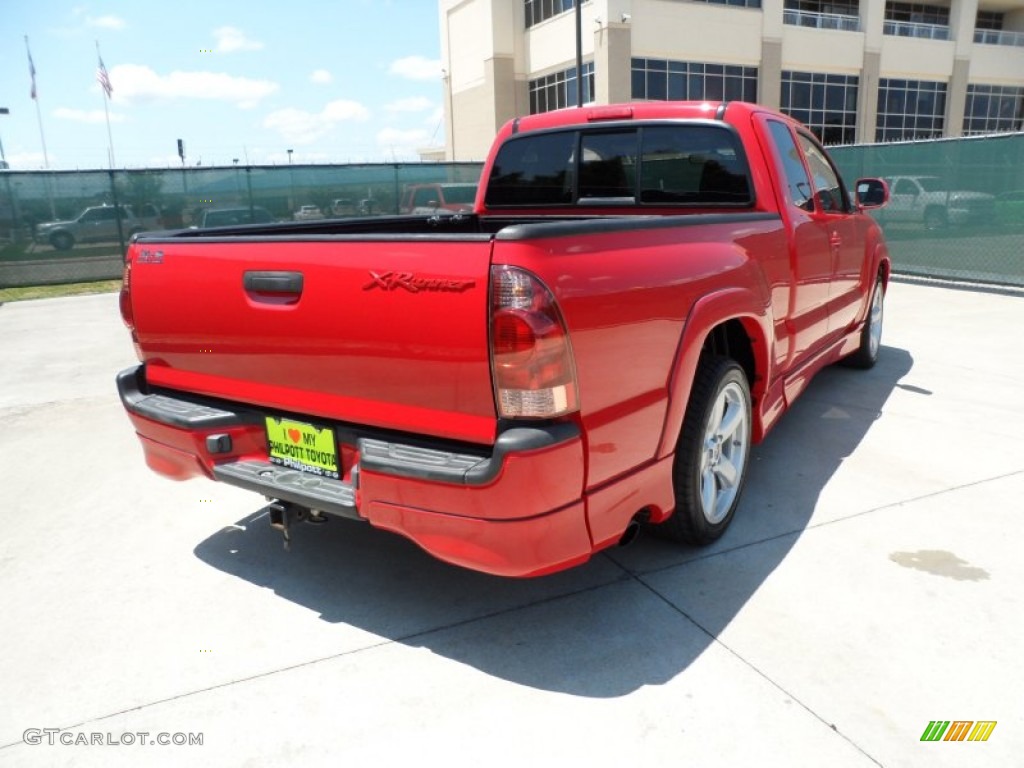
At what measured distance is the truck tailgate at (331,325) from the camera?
233 centimetres

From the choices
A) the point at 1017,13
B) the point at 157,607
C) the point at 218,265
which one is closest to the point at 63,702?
the point at 157,607

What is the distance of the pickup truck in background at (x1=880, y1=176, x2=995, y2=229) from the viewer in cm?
1182

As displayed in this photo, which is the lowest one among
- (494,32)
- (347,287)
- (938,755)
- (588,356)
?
(938,755)

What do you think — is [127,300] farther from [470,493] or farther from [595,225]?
[595,225]

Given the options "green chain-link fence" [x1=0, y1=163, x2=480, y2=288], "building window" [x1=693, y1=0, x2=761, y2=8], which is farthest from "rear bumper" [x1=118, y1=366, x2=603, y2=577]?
"building window" [x1=693, y1=0, x2=761, y2=8]

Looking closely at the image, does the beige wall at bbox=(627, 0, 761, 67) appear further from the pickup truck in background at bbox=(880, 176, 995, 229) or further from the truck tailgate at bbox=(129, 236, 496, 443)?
the truck tailgate at bbox=(129, 236, 496, 443)

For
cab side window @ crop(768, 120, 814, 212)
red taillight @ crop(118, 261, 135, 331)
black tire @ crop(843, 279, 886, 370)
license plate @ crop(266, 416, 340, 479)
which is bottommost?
black tire @ crop(843, 279, 886, 370)

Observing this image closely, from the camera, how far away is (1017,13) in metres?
44.4

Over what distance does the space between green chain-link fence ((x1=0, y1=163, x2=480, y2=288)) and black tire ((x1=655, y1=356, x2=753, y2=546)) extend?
15793mm

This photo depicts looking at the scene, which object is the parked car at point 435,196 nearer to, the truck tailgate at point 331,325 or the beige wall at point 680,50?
the truck tailgate at point 331,325

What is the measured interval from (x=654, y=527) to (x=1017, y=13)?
178ft

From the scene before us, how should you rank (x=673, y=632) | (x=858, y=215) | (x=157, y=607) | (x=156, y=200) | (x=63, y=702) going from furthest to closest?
1. (x=156, y=200)
2. (x=858, y=215)
3. (x=157, y=607)
4. (x=673, y=632)
5. (x=63, y=702)

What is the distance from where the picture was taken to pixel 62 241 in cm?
1605

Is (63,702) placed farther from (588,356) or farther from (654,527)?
(654,527)
